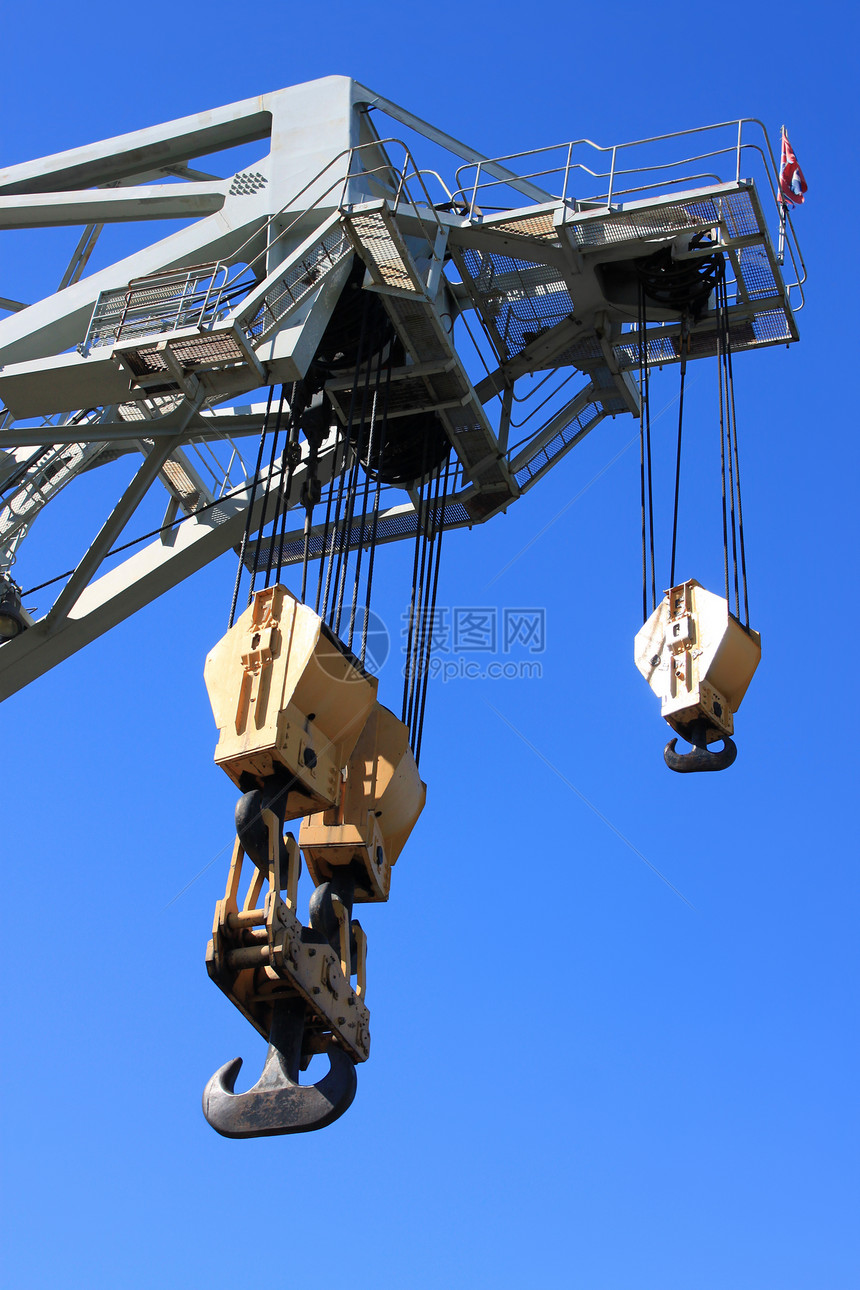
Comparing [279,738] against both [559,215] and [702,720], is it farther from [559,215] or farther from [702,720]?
[559,215]

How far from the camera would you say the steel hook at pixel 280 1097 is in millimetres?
9797

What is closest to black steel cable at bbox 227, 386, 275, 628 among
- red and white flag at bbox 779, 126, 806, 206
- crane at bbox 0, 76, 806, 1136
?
crane at bbox 0, 76, 806, 1136

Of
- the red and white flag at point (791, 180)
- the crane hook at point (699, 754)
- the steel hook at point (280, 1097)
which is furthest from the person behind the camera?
the red and white flag at point (791, 180)

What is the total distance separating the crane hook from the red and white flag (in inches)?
229

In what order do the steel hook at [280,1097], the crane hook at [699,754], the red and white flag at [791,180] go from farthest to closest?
the red and white flag at [791,180] → the crane hook at [699,754] → the steel hook at [280,1097]

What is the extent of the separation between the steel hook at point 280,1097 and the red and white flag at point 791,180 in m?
9.34

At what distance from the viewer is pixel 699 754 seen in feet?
39.8

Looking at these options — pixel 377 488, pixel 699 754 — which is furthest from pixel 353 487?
pixel 699 754

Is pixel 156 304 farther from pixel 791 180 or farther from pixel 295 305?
pixel 791 180

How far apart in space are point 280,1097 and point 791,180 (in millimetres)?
10179

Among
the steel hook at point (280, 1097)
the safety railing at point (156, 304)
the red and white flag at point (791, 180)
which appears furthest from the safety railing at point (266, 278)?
the steel hook at point (280, 1097)

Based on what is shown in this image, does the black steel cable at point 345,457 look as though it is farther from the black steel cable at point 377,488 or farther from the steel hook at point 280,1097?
the steel hook at point 280,1097

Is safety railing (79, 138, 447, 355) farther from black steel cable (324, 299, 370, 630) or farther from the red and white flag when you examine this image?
the red and white flag

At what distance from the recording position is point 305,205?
1458 cm
